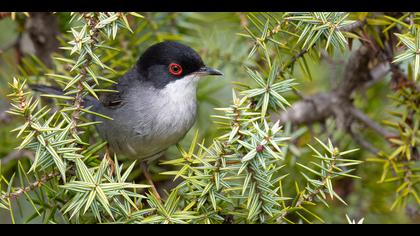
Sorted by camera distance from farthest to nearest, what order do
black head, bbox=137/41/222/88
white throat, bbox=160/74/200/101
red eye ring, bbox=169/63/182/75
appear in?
white throat, bbox=160/74/200/101 → red eye ring, bbox=169/63/182/75 → black head, bbox=137/41/222/88

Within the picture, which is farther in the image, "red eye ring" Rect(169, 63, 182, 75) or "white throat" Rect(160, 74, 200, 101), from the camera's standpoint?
"white throat" Rect(160, 74, 200, 101)

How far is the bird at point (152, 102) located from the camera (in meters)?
3.51

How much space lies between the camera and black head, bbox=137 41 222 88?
3482 millimetres

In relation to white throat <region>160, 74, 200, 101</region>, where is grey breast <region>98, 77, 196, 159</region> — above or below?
below

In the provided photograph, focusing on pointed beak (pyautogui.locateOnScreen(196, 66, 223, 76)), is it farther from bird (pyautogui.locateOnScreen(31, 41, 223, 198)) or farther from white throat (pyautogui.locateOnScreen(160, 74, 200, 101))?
white throat (pyautogui.locateOnScreen(160, 74, 200, 101))

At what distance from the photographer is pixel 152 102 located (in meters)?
3.63

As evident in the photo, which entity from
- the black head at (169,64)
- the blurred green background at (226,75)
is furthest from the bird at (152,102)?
the blurred green background at (226,75)

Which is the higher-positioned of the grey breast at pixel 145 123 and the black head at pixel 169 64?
the black head at pixel 169 64

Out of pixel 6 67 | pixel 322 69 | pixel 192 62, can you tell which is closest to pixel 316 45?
pixel 192 62

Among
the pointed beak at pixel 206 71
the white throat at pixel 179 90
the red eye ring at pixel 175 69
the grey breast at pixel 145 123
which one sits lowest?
the grey breast at pixel 145 123

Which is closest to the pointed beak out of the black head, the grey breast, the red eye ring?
the black head

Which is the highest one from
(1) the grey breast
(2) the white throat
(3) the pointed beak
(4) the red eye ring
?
(4) the red eye ring

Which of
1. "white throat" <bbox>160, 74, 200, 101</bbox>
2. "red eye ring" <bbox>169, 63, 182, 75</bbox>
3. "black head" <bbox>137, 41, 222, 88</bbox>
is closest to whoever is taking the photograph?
"black head" <bbox>137, 41, 222, 88</bbox>

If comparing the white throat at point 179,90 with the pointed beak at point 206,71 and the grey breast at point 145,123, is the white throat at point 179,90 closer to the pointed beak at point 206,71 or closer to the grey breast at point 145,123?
the grey breast at point 145,123
